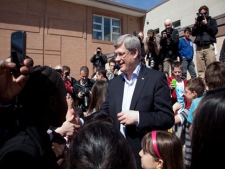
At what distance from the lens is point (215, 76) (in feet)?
8.48

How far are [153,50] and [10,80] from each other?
18.7ft

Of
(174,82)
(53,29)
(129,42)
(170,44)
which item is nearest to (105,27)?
(53,29)

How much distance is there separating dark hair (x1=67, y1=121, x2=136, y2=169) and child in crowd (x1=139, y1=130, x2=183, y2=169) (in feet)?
3.59

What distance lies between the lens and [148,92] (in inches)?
91.5

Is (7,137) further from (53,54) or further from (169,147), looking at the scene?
(53,54)

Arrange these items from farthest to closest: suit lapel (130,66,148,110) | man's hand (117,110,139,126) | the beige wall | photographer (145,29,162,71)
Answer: the beige wall, photographer (145,29,162,71), suit lapel (130,66,148,110), man's hand (117,110,139,126)

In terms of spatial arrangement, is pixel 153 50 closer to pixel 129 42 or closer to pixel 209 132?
pixel 129 42

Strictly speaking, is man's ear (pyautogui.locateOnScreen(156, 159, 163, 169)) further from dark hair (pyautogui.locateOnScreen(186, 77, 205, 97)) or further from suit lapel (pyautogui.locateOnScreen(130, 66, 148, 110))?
dark hair (pyautogui.locateOnScreen(186, 77, 205, 97))

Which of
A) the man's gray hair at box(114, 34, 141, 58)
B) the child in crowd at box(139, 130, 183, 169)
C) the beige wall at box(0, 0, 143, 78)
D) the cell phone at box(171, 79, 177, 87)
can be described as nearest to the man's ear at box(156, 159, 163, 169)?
the child in crowd at box(139, 130, 183, 169)

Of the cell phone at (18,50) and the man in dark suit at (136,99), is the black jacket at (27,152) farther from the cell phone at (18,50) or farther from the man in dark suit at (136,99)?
the man in dark suit at (136,99)

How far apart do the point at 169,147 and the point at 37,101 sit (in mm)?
1256

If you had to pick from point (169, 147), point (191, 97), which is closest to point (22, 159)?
point (169, 147)

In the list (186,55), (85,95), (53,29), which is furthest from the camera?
(53,29)

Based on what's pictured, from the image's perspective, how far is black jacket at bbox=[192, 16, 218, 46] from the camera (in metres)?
6.10
